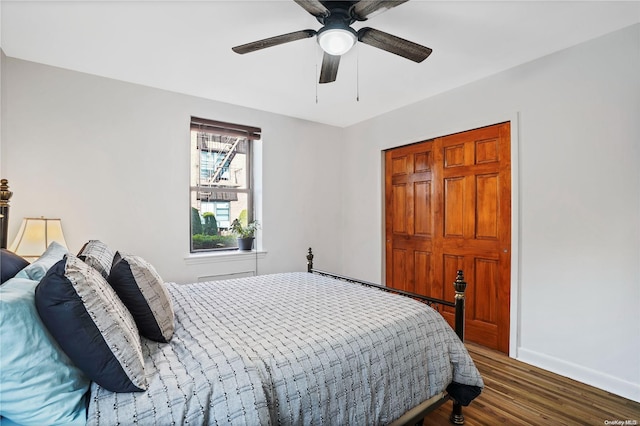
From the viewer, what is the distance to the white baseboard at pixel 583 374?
7.08 ft

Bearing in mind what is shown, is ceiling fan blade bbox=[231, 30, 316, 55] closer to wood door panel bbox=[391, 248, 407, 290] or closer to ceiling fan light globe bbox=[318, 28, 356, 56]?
ceiling fan light globe bbox=[318, 28, 356, 56]

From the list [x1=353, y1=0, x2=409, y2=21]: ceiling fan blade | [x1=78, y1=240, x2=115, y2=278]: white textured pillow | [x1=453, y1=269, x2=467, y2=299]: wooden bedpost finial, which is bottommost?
[x1=453, y1=269, x2=467, y2=299]: wooden bedpost finial

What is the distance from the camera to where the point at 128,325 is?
1.18 meters

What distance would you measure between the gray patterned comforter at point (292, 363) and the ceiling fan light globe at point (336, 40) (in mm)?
1579

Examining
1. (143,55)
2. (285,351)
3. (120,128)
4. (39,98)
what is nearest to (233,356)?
(285,351)

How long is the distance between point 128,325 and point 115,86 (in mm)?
2767

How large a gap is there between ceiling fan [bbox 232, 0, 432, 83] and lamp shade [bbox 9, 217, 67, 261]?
1991 millimetres

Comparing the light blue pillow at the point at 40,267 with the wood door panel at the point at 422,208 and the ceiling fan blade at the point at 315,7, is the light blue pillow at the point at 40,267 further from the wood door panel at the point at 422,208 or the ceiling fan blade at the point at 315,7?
the wood door panel at the point at 422,208

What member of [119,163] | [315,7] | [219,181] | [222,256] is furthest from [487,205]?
[119,163]

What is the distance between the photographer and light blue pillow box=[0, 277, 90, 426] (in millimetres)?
871

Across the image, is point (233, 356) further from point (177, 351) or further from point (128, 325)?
point (128, 325)

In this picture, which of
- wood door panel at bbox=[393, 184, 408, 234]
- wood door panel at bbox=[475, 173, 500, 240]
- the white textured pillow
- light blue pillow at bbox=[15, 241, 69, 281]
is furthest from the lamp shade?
wood door panel at bbox=[475, 173, 500, 240]

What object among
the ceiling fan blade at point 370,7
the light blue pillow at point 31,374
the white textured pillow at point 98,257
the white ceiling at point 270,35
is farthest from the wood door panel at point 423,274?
the light blue pillow at point 31,374

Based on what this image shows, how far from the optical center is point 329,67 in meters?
2.20
